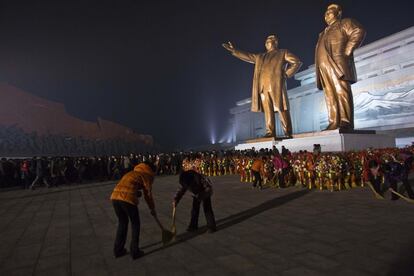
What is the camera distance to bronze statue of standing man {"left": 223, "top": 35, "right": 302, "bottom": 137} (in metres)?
17.1

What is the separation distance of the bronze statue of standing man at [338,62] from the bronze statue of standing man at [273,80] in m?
2.45

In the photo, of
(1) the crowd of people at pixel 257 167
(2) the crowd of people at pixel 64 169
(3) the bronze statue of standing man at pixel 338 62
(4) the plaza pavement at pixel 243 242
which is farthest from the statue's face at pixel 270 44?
(4) the plaza pavement at pixel 243 242

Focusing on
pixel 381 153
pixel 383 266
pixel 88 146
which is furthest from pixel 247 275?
pixel 88 146

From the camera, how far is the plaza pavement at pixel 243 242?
3.33 meters

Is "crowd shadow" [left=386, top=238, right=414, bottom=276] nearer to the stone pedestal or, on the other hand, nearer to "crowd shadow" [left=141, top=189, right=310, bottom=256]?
"crowd shadow" [left=141, top=189, right=310, bottom=256]

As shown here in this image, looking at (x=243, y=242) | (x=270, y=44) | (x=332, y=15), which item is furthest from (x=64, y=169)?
(x=332, y=15)

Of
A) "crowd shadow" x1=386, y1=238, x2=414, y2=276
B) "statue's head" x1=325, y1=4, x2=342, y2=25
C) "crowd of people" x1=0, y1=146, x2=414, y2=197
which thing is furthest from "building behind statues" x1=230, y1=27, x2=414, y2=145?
"crowd shadow" x1=386, y1=238, x2=414, y2=276

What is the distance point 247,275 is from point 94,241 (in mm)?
2797

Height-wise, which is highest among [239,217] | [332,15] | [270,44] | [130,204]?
[332,15]

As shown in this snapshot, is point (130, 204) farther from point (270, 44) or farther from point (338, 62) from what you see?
point (270, 44)

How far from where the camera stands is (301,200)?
7.45 m

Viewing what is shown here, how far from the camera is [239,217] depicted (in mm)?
5945

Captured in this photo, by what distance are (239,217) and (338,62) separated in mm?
11074

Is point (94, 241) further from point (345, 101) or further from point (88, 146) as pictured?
point (88, 146)
